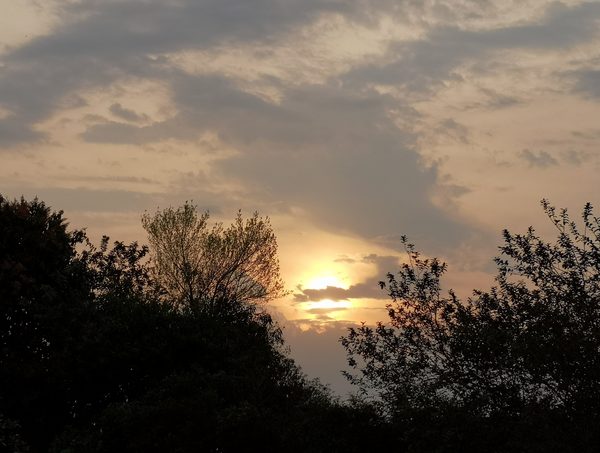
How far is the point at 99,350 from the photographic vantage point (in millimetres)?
25812

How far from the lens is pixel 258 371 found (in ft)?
92.1

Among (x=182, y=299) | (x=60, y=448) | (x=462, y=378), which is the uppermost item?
(x=182, y=299)

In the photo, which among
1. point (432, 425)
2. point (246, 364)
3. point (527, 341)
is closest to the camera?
point (527, 341)

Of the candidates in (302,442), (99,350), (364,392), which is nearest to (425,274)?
(364,392)

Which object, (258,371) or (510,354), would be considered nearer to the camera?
(510,354)

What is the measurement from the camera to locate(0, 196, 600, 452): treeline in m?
16.7

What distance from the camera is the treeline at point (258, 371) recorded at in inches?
659

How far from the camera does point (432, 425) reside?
1819 cm

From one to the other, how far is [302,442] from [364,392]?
1.95m

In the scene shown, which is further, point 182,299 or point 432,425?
point 182,299

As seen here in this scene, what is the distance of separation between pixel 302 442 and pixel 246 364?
7.56m

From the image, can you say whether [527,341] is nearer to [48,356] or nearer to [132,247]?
[48,356]

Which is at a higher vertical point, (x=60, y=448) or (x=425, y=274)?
(x=425, y=274)

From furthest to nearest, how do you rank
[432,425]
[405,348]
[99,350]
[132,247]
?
[132,247] < [99,350] < [405,348] < [432,425]
